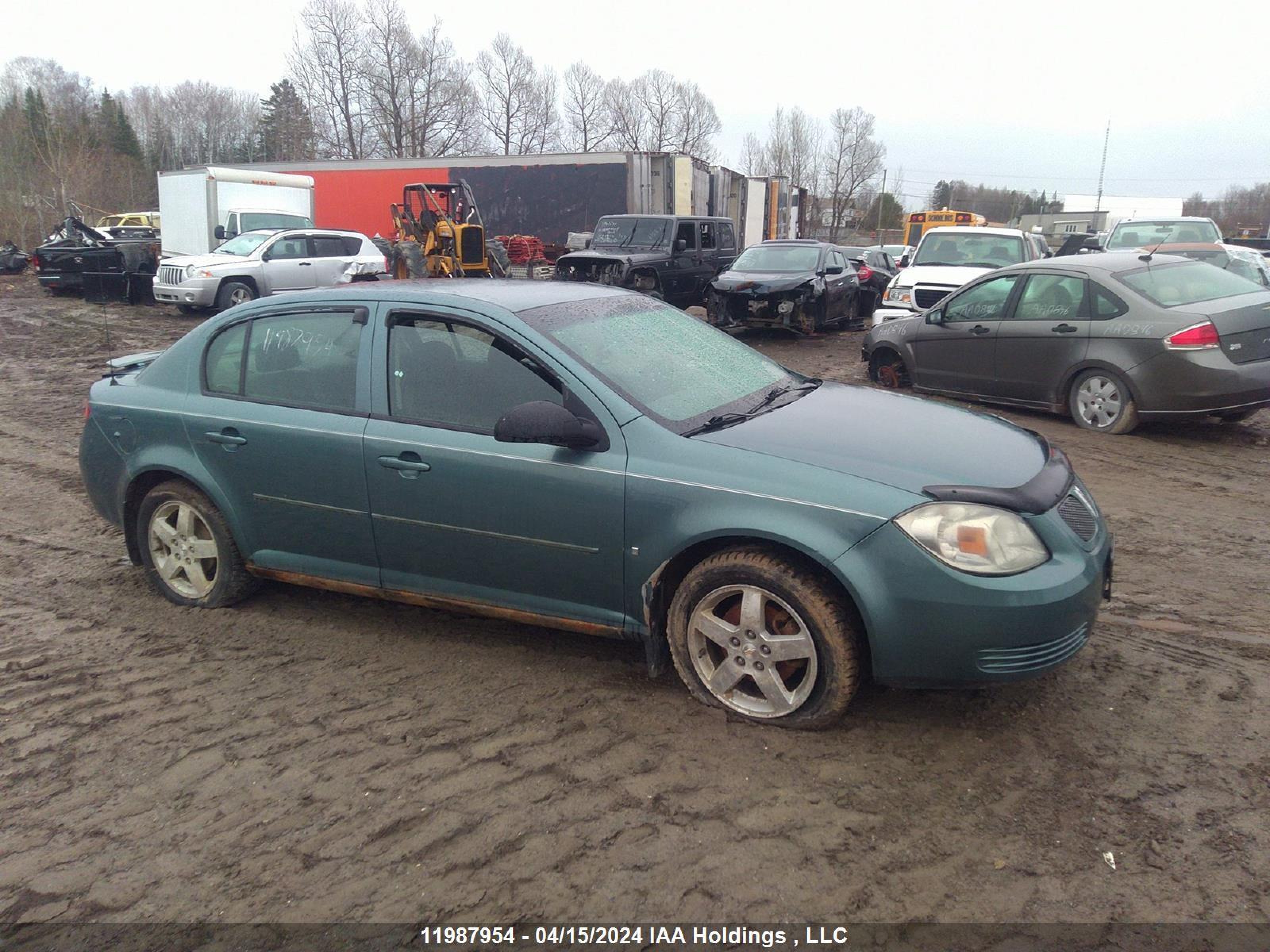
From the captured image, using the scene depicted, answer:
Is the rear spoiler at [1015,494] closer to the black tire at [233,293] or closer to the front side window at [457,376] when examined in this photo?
the front side window at [457,376]

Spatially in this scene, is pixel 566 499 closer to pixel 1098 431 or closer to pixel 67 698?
pixel 67 698

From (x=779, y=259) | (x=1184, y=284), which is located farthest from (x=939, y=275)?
(x=1184, y=284)

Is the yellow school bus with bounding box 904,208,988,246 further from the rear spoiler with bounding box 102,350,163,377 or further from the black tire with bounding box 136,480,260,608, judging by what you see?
the black tire with bounding box 136,480,260,608

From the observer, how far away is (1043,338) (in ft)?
27.6

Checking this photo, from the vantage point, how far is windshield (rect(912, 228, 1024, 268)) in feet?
44.5

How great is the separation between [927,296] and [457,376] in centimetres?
1053

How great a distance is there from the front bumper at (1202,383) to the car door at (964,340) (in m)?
1.55

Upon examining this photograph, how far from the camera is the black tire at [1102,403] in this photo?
7.91m

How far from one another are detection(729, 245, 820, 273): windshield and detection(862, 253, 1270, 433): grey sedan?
18.0 ft

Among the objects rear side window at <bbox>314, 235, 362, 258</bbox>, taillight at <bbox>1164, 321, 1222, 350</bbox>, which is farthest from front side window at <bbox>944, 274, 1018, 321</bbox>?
rear side window at <bbox>314, 235, 362, 258</bbox>

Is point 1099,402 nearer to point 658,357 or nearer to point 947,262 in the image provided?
point 658,357

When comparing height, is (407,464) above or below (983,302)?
below

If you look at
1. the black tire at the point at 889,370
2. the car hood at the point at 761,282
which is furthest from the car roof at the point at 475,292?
the car hood at the point at 761,282

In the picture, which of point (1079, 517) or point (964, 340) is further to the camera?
point (964, 340)
